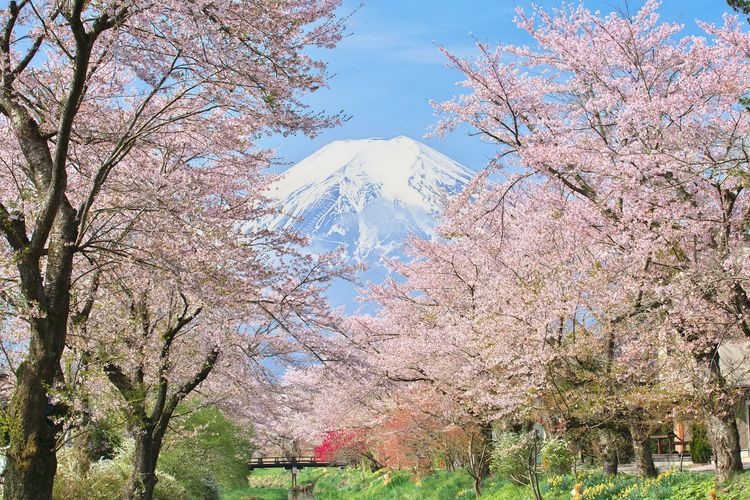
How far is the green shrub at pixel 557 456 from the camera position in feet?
47.8

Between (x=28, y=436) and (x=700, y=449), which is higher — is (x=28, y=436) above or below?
above

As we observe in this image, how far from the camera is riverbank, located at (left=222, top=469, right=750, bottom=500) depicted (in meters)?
12.3

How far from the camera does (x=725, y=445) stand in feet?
39.2

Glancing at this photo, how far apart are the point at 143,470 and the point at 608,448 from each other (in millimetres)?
10057

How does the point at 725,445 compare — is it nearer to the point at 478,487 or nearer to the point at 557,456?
the point at 557,456

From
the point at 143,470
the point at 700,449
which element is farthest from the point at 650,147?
the point at 700,449

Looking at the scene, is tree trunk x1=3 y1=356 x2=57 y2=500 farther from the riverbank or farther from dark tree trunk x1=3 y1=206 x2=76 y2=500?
the riverbank

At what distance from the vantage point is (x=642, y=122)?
10.9 meters

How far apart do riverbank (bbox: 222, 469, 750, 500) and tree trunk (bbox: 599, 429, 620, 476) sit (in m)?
0.34

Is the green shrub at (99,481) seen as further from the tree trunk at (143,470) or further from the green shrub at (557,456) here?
the green shrub at (557,456)

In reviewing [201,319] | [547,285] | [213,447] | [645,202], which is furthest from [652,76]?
[213,447]

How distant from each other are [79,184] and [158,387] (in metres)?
4.10

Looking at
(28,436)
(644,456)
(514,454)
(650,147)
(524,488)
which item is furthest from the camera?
(524,488)

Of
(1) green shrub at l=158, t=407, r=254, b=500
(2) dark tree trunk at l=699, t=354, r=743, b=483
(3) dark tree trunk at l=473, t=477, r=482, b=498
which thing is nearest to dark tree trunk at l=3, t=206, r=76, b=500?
(2) dark tree trunk at l=699, t=354, r=743, b=483
